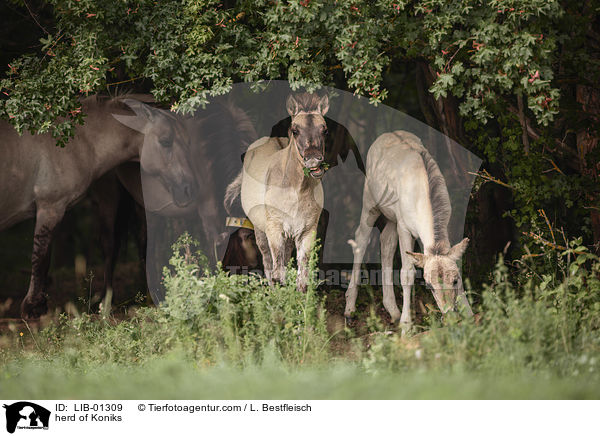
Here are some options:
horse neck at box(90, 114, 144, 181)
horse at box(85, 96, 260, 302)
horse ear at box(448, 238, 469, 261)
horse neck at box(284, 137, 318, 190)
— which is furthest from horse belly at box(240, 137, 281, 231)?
horse ear at box(448, 238, 469, 261)

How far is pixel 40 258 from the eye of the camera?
29.8ft

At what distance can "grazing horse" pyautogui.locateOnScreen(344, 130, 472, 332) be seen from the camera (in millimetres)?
7078

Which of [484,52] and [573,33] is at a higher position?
[573,33]

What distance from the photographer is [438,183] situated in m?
8.09

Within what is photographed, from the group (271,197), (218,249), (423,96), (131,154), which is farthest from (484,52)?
(131,154)

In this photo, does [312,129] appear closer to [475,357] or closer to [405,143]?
[405,143]

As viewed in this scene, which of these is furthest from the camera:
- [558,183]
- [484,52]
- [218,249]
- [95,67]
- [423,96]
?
[423,96]

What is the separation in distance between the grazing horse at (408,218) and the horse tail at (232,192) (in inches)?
64.1

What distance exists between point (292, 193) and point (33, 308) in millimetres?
3673

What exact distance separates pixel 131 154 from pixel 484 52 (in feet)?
16.7

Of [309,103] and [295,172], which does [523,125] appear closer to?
[309,103]

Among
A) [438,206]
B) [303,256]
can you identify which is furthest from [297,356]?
[438,206]
